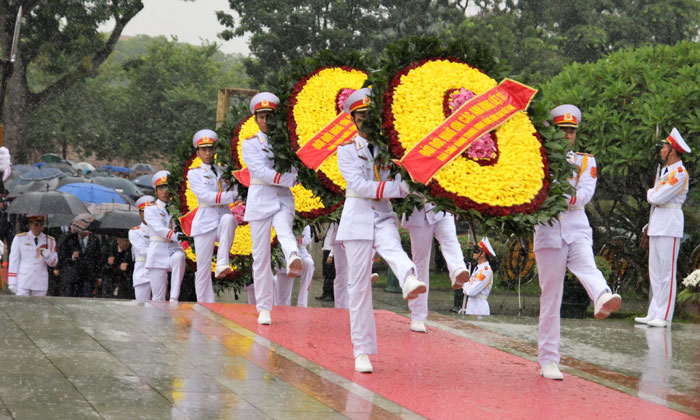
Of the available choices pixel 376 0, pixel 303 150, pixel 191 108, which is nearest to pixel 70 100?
pixel 191 108

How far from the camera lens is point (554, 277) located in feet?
25.6

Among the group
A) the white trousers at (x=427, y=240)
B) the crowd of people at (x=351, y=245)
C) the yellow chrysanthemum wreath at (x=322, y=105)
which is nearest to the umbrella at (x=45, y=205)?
the crowd of people at (x=351, y=245)

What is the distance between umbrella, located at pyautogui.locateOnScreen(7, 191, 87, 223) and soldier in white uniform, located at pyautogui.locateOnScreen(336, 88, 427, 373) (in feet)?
34.2

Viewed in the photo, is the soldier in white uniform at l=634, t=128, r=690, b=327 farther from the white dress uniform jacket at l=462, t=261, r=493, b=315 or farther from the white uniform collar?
the white uniform collar

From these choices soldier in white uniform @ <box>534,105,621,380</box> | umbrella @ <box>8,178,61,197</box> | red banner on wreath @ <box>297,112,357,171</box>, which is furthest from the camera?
umbrella @ <box>8,178,61,197</box>

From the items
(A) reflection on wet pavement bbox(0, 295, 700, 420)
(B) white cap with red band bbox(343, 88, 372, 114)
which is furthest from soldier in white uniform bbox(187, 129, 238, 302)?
(B) white cap with red band bbox(343, 88, 372, 114)

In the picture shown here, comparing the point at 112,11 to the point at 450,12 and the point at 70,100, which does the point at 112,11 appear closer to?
the point at 450,12

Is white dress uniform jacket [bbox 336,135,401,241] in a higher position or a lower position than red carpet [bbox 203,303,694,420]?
higher

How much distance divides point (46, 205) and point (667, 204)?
10301 millimetres

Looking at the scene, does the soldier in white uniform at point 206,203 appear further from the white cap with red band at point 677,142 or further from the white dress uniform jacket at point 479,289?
the white cap with red band at point 677,142

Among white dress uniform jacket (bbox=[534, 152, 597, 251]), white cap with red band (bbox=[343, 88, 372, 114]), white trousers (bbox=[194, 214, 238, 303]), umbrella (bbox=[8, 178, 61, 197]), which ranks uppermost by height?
white cap with red band (bbox=[343, 88, 372, 114])

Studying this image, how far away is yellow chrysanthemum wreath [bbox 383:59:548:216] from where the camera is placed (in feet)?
24.1

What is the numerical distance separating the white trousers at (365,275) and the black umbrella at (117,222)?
27.5 feet

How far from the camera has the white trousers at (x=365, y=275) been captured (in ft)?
25.1
